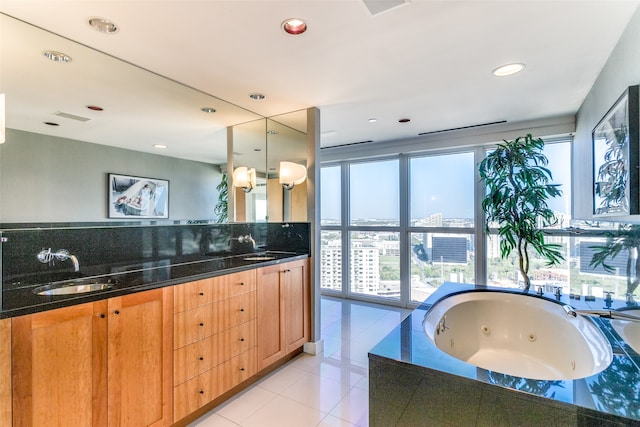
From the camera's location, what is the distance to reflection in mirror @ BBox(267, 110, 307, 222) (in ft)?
10.1

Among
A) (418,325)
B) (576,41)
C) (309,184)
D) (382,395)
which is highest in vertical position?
(576,41)

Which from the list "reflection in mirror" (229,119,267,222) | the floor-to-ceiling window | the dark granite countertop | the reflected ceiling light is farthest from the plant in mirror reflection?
the floor-to-ceiling window

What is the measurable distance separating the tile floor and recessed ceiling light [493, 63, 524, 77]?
8.59 ft

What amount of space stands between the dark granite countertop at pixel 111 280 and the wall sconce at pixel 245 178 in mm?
912

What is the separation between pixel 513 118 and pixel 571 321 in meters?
2.21

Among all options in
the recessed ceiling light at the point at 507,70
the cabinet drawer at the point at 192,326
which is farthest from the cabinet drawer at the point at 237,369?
the recessed ceiling light at the point at 507,70

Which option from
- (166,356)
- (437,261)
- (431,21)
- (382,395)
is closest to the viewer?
(382,395)

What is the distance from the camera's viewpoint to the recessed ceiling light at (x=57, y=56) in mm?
1753

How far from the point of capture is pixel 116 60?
198 centimetres

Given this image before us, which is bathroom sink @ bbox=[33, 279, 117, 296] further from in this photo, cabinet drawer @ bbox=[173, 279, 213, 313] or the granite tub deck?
the granite tub deck

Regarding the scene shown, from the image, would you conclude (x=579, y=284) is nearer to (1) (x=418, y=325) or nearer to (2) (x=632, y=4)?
(1) (x=418, y=325)

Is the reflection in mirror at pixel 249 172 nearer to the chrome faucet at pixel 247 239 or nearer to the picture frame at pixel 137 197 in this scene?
the chrome faucet at pixel 247 239

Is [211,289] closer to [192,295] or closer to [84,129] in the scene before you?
[192,295]

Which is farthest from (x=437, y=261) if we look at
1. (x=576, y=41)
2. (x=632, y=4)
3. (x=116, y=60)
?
(x=116, y=60)
